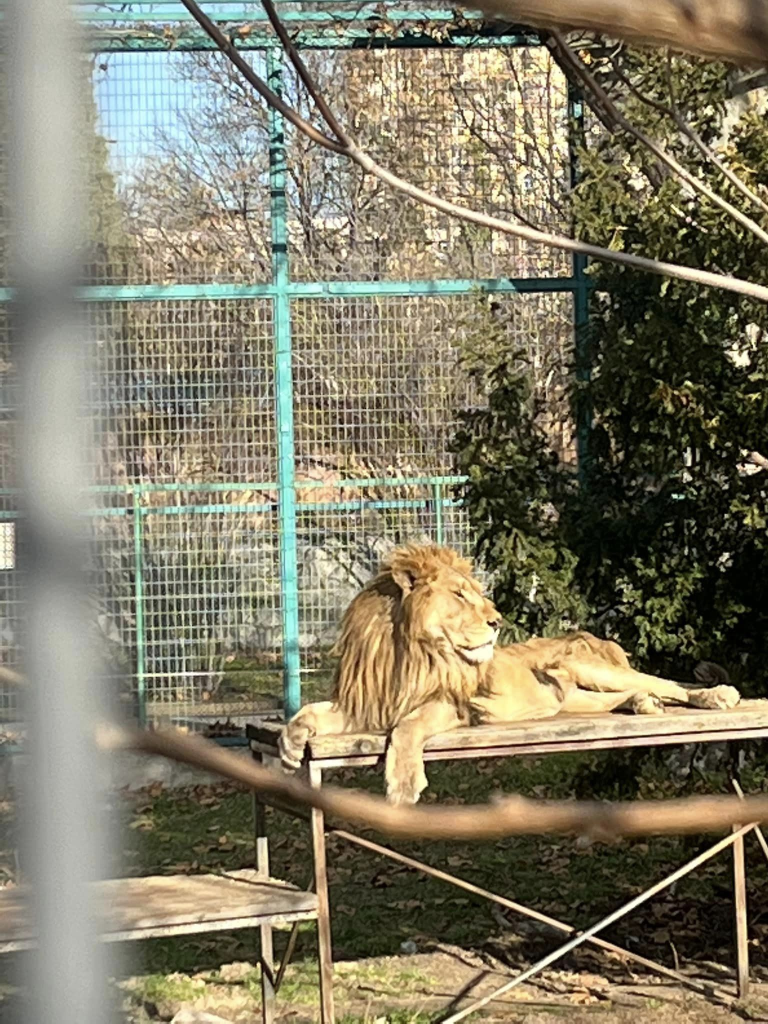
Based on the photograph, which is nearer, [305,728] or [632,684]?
[305,728]

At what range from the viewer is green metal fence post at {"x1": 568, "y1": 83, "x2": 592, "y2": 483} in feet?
20.7

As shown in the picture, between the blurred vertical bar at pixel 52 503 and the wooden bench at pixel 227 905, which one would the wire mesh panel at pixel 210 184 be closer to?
the wooden bench at pixel 227 905

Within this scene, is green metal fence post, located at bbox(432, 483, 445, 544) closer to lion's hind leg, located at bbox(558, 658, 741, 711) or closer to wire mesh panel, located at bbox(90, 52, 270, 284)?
wire mesh panel, located at bbox(90, 52, 270, 284)

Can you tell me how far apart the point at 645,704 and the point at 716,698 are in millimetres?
213

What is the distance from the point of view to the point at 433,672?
189 inches

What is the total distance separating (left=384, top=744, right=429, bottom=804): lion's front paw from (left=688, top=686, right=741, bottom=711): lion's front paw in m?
1.07

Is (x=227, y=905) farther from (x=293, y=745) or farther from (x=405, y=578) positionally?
(x=405, y=578)

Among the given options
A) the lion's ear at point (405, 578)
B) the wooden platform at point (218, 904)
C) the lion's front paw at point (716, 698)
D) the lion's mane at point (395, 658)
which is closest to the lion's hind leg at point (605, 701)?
the lion's front paw at point (716, 698)

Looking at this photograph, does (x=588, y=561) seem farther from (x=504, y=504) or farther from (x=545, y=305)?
(x=545, y=305)

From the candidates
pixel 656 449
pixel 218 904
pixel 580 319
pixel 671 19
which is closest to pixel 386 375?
pixel 580 319

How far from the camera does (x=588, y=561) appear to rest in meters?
6.00

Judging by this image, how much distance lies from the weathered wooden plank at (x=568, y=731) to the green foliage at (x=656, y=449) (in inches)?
32.8

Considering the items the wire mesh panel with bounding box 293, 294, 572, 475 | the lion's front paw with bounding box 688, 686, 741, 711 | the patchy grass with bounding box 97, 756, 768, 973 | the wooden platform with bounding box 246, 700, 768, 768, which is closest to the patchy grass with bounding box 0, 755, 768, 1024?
the patchy grass with bounding box 97, 756, 768, 973

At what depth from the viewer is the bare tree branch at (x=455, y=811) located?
64 centimetres
